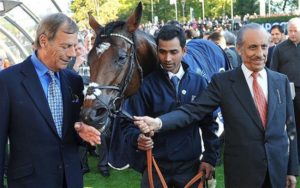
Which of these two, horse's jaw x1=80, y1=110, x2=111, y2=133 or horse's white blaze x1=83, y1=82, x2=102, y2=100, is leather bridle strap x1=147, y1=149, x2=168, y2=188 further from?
horse's white blaze x1=83, y1=82, x2=102, y2=100

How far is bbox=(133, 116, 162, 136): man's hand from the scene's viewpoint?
2846 millimetres

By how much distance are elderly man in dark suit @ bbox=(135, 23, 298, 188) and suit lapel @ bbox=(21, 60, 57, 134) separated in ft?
2.00

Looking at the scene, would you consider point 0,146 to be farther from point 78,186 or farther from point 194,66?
point 194,66

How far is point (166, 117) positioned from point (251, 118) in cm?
58

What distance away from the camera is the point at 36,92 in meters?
2.63

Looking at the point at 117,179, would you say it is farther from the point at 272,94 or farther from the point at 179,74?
the point at 272,94

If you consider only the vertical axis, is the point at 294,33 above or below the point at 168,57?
below

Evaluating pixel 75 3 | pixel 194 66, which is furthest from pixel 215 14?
pixel 194 66

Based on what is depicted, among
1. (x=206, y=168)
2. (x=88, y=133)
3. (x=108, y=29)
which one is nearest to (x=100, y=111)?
(x=88, y=133)

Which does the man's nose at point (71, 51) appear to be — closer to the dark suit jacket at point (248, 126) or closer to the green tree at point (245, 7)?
the dark suit jacket at point (248, 126)

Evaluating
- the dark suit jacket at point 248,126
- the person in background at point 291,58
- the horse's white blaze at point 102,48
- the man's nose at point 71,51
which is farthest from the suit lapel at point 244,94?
the person in background at point 291,58

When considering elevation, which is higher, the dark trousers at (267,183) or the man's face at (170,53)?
the man's face at (170,53)

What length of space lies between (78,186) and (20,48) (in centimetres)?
972

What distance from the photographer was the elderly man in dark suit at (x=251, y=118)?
296 centimetres
